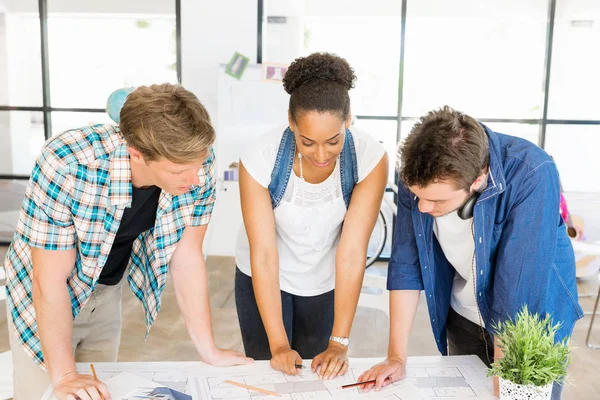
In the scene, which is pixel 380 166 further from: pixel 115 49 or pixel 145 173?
pixel 115 49

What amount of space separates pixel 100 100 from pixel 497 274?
14.6 feet

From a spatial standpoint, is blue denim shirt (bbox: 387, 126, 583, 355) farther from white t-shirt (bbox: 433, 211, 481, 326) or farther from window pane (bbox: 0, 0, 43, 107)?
window pane (bbox: 0, 0, 43, 107)

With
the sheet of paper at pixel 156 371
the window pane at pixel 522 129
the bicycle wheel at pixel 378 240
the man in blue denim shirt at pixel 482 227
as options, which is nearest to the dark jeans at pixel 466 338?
the man in blue denim shirt at pixel 482 227

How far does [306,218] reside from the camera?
156 cm

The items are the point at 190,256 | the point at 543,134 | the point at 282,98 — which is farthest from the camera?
the point at 543,134

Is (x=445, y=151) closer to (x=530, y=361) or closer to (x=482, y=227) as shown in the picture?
(x=482, y=227)

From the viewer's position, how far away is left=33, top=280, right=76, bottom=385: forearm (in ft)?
4.00

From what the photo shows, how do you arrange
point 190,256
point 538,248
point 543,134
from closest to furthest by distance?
point 538,248, point 190,256, point 543,134

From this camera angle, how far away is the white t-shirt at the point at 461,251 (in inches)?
53.9

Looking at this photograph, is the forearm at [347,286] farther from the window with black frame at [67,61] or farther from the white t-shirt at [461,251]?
the window with black frame at [67,61]

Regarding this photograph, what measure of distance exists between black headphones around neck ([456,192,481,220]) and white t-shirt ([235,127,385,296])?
0.31m

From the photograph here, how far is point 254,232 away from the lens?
1.51m

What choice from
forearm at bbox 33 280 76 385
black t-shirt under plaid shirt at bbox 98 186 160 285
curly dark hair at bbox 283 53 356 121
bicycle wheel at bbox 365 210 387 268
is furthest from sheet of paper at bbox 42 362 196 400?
bicycle wheel at bbox 365 210 387 268

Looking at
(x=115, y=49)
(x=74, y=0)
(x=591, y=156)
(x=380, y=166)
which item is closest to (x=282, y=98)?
(x=115, y=49)
